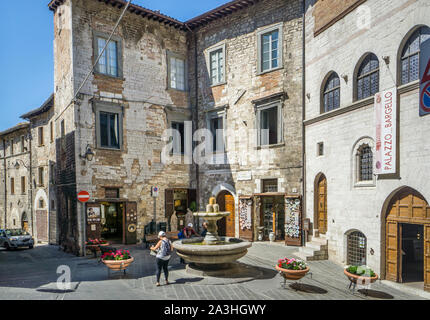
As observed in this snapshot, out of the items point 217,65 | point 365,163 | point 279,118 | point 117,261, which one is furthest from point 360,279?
point 217,65

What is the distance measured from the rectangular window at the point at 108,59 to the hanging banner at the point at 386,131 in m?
12.0

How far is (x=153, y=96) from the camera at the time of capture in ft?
55.6

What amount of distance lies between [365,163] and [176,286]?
23.8 feet

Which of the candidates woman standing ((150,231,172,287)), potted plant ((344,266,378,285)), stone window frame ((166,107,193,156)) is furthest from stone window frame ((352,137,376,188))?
stone window frame ((166,107,193,156))

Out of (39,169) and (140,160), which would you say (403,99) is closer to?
(140,160)

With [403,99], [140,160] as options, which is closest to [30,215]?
[140,160]

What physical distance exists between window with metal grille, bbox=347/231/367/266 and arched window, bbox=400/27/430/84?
5.19 metres

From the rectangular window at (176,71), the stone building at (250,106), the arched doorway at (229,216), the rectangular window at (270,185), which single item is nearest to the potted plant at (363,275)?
the stone building at (250,106)

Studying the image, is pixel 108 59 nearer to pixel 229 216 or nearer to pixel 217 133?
pixel 217 133

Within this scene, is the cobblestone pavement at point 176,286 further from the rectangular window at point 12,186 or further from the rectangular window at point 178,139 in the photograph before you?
the rectangular window at point 12,186

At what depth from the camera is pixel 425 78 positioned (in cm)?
814

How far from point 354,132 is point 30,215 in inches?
937

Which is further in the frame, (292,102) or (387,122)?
(292,102)

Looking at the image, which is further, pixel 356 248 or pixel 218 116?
pixel 218 116
